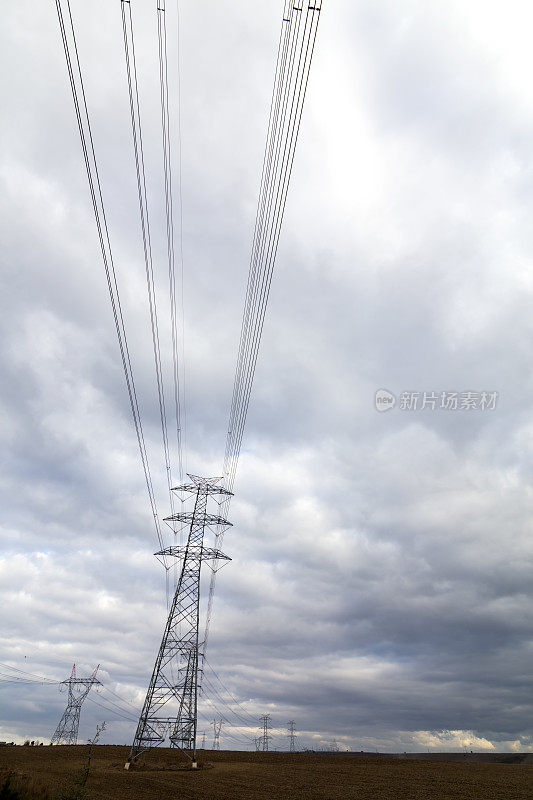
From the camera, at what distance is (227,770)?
5553 centimetres

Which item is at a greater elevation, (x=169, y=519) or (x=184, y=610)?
(x=169, y=519)

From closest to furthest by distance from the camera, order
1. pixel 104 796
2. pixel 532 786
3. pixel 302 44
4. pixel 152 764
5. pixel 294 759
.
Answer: pixel 302 44
pixel 104 796
pixel 532 786
pixel 152 764
pixel 294 759

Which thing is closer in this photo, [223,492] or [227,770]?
[227,770]

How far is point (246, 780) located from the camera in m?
48.9

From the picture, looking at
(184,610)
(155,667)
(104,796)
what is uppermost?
(184,610)

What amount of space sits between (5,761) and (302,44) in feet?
221

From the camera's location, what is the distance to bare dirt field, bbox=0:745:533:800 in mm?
Answer: 39625

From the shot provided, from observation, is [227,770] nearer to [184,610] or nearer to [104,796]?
[184,610]

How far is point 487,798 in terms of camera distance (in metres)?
41.8

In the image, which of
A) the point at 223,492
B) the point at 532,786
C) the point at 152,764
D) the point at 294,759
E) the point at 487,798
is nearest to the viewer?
the point at 487,798

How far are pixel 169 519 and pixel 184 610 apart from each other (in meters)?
11.4

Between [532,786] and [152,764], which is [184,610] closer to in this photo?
[152,764]

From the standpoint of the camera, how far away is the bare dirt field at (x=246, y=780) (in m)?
39.6

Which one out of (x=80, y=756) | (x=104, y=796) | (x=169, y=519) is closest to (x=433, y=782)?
(x=104, y=796)
